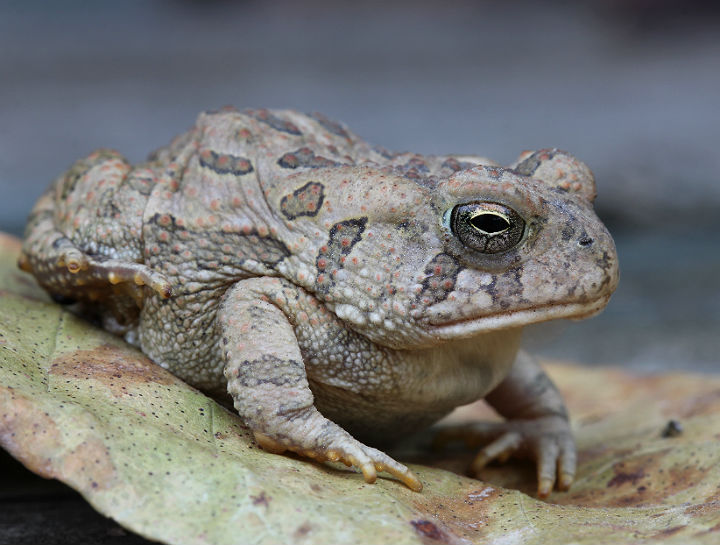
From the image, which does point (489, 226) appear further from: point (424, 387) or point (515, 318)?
point (424, 387)

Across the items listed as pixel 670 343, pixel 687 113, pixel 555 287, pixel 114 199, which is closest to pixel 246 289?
pixel 114 199

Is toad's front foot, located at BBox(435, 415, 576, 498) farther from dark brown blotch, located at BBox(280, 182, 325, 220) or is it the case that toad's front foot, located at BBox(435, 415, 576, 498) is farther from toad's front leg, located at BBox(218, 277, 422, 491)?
dark brown blotch, located at BBox(280, 182, 325, 220)

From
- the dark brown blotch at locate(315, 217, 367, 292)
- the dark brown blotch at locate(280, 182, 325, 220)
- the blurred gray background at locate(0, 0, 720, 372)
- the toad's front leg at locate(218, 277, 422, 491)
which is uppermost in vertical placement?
the blurred gray background at locate(0, 0, 720, 372)

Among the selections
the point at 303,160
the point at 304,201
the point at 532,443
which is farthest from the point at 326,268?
the point at 532,443

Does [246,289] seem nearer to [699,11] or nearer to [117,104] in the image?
[117,104]

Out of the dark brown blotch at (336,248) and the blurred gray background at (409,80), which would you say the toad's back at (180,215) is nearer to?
the dark brown blotch at (336,248)

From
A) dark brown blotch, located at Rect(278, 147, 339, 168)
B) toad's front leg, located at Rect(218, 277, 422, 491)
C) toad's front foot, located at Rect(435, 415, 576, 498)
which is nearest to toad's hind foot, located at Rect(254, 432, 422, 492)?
toad's front leg, located at Rect(218, 277, 422, 491)

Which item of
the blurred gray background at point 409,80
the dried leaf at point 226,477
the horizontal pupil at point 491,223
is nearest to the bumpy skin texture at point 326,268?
the horizontal pupil at point 491,223

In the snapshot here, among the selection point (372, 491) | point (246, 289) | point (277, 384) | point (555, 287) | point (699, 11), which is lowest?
point (372, 491)
